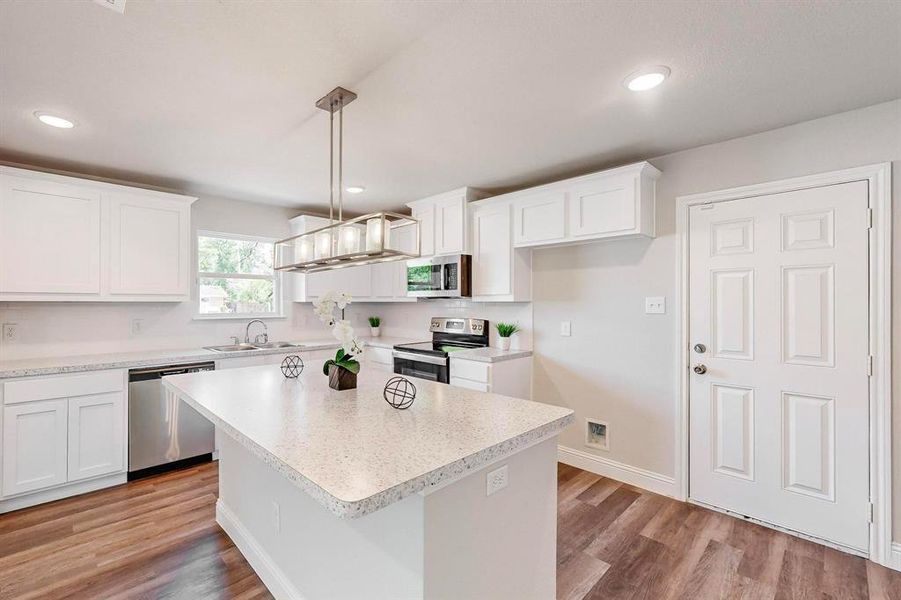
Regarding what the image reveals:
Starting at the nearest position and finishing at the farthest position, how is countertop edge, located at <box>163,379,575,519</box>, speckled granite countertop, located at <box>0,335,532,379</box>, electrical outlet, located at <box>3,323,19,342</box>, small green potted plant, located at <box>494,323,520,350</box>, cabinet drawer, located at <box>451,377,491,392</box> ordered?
countertop edge, located at <box>163,379,575,519</box>
speckled granite countertop, located at <box>0,335,532,379</box>
electrical outlet, located at <box>3,323,19,342</box>
cabinet drawer, located at <box>451,377,491,392</box>
small green potted plant, located at <box>494,323,520,350</box>

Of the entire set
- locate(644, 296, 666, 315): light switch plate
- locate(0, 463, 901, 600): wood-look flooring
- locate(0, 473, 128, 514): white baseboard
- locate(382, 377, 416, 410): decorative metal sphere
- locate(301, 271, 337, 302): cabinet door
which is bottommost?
locate(0, 463, 901, 600): wood-look flooring

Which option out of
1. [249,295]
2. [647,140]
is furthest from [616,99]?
[249,295]

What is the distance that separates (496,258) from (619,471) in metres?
2.02

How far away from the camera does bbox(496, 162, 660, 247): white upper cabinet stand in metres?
2.87

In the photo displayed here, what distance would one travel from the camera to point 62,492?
2.93 meters

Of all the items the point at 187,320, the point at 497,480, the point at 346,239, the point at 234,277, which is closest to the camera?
the point at 497,480

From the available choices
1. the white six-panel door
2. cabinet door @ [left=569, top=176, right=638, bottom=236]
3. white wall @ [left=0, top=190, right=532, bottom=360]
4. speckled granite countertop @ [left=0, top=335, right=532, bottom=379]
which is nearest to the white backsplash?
white wall @ [left=0, top=190, right=532, bottom=360]

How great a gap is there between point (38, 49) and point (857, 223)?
4094 mm

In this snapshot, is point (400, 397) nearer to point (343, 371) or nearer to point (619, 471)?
point (343, 371)

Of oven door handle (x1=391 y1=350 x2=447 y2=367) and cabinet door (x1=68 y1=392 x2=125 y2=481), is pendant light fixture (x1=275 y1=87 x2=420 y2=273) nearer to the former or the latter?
oven door handle (x1=391 y1=350 x2=447 y2=367)

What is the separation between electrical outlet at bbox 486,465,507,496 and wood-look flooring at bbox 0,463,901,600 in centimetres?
95

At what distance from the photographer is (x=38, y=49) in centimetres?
174

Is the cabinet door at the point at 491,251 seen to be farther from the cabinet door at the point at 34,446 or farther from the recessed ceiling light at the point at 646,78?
the cabinet door at the point at 34,446

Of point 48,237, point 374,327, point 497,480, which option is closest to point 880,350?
point 497,480
